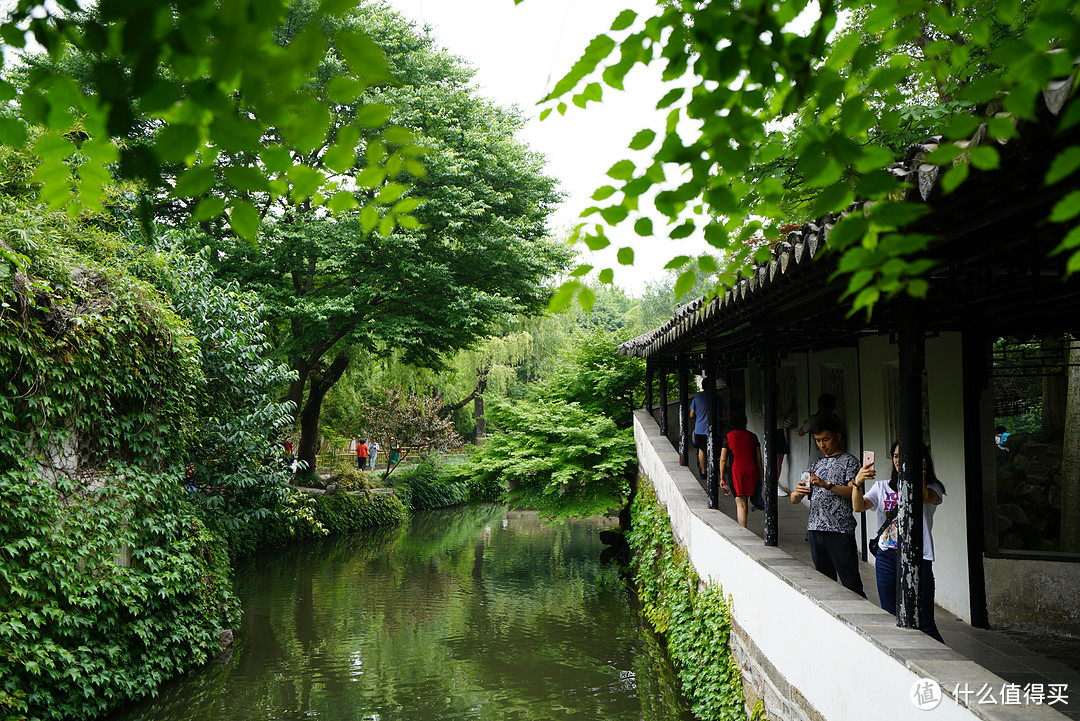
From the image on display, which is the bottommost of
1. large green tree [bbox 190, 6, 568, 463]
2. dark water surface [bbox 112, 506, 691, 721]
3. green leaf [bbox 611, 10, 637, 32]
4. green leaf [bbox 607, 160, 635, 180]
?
dark water surface [bbox 112, 506, 691, 721]

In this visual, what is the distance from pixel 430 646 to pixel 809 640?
583 centimetres

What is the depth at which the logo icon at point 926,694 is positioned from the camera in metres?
3.26

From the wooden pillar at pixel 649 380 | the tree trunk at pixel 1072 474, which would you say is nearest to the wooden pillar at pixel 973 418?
the tree trunk at pixel 1072 474

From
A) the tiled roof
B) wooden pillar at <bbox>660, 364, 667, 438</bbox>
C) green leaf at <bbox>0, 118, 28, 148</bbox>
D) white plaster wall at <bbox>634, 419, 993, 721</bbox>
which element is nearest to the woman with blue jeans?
white plaster wall at <bbox>634, 419, 993, 721</bbox>

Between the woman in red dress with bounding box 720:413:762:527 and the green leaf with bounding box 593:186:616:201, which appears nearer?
the green leaf with bounding box 593:186:616:201

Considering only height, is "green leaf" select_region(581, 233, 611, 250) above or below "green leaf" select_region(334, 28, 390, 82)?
below

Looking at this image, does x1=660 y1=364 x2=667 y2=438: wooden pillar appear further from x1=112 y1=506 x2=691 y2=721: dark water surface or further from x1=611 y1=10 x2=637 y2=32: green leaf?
x1=611 y1=10 x2=637 y2=32: green leaf

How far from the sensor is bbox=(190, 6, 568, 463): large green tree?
15414 mm

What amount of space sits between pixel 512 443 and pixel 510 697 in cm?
676

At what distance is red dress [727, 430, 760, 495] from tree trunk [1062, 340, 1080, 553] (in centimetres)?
325

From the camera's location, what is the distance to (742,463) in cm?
766

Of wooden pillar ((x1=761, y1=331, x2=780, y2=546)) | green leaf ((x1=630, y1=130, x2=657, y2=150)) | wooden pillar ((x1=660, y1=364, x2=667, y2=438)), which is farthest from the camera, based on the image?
wooden pillar ((x1=660, y1=364, x2=667, y2=438))

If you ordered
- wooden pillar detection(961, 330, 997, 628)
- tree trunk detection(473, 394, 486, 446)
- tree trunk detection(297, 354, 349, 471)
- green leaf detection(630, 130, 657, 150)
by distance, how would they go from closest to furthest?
green leaf detection(630, 130, 657, 150)
wooden pillar detection(961, 330, 997, 628)
tree trunk detection(297, 354, 349, 471)
tree trunk detection(473, 394, 486, 446)

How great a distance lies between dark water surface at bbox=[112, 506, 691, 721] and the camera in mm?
7281
